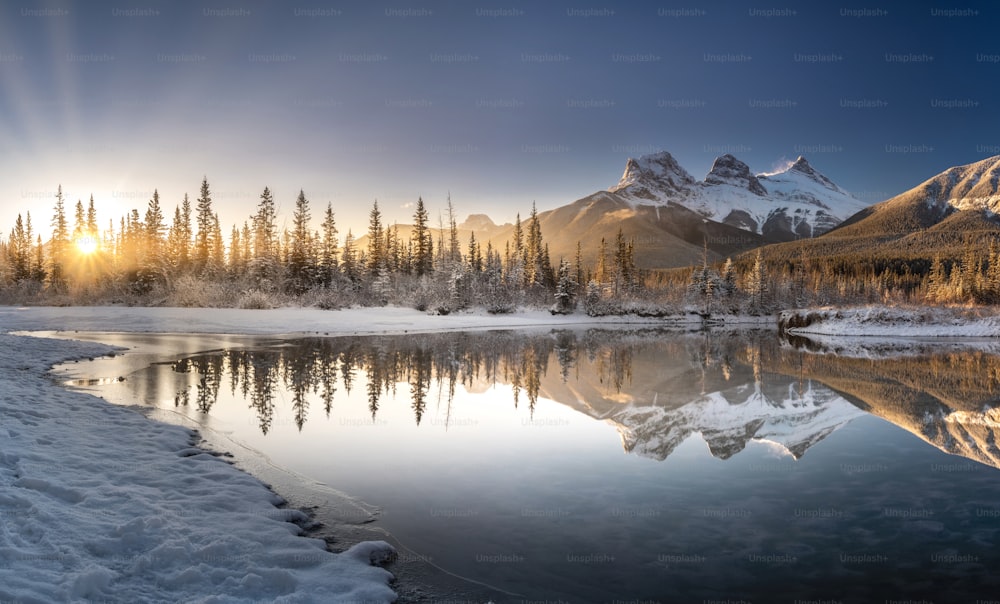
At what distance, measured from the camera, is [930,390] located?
17.2 m

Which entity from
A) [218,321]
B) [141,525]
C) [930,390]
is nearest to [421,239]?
[218,321]

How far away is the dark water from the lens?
5.56m

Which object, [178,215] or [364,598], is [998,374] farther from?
[178,215]

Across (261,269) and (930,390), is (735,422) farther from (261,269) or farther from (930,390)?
(261,269)

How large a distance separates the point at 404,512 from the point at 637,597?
3255 mm

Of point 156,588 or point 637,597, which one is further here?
point 637,597

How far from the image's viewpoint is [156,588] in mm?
4543

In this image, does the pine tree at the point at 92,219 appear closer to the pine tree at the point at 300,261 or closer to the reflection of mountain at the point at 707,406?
→ the pine tree at the point at 300,261

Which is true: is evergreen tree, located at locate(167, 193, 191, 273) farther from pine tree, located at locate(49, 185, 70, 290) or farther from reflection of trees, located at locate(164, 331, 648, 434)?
reflection of trees, located at locate(164, 331, 648, 434)

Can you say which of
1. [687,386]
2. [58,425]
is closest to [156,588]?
[58,425]

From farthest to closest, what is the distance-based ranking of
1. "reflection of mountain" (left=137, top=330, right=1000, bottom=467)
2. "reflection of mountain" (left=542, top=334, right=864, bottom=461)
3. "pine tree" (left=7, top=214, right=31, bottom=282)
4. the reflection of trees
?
"pine tree" (left=7, top=214, right=31, bottom=282) → the reflection of trees → "reflection of mountain" (left=137, top=330, right=1000, bottom=467) → "reflection of mountain" (left=542, top=334, right=864, bottom=461)

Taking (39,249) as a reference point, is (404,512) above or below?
below

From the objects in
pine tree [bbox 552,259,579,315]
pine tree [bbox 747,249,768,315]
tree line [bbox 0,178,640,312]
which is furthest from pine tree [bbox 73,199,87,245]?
pine tree [bbox 747,249,768,315]

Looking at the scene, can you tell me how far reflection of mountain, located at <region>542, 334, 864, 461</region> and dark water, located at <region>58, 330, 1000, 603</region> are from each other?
0.30 ft
